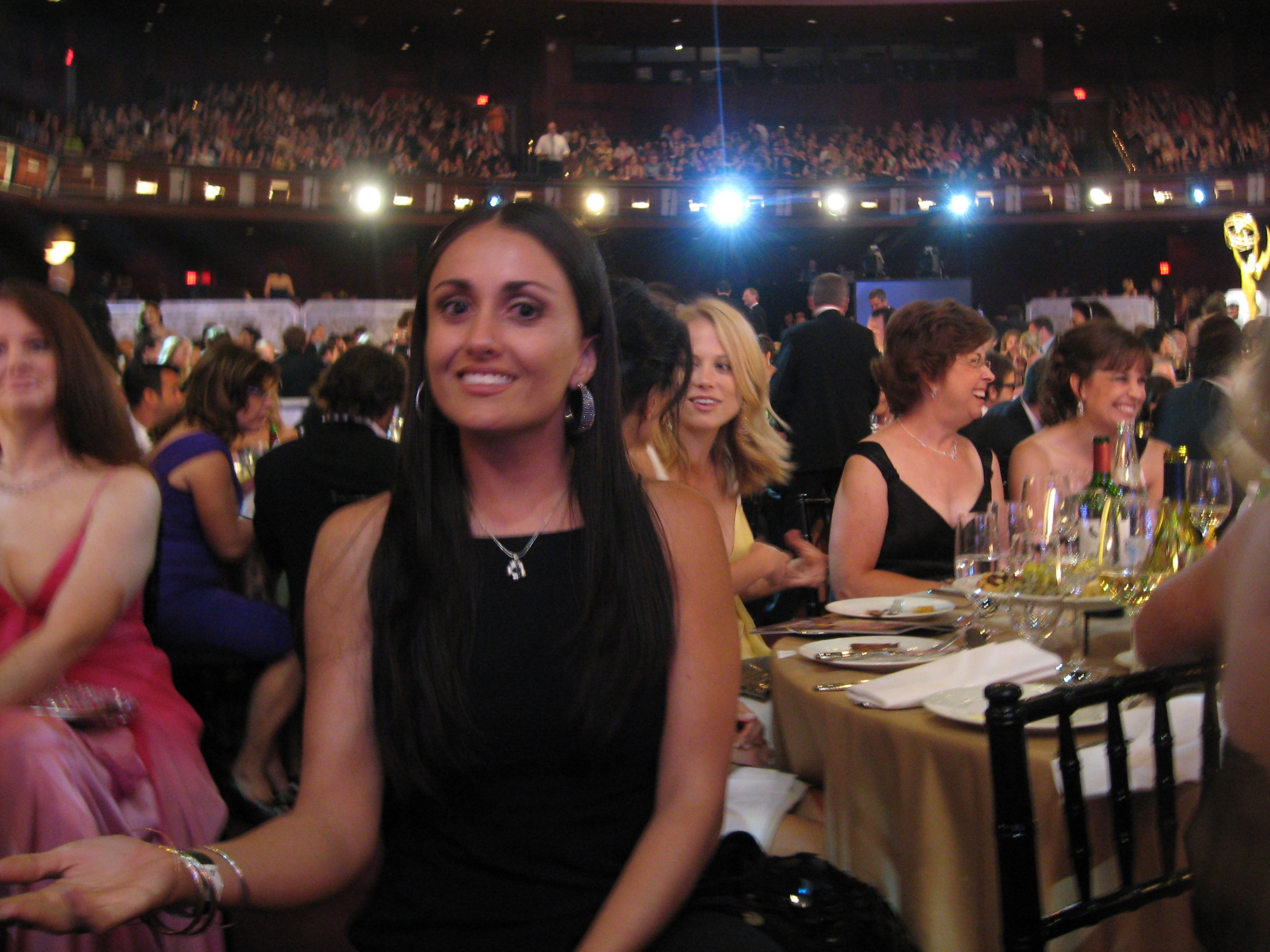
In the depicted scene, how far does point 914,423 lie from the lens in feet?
9.83

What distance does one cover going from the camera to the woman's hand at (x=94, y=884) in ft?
3.10

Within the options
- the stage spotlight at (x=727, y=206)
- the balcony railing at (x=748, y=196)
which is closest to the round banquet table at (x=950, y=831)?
the balcony railing at (x=748, y=196)

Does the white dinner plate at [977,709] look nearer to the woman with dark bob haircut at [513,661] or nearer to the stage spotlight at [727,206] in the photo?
the woman with dark bob haircut at [513,661]

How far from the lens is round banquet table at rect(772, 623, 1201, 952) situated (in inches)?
55.8

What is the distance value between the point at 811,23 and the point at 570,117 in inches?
179

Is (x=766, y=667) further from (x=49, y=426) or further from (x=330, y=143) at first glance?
(x=330, y=143)

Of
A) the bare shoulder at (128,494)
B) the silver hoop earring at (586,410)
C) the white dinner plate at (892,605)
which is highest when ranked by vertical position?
the silver hoop earring at (586,410)

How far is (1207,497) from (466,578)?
154 cm

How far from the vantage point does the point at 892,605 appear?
2.25 meters

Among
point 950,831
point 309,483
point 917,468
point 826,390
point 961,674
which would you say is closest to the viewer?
point 950,831

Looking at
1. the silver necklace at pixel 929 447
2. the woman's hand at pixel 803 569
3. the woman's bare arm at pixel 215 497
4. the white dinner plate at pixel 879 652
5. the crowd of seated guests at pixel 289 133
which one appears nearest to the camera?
the white dinner plate at pixel 879 652

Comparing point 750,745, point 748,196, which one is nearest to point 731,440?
point 750,745

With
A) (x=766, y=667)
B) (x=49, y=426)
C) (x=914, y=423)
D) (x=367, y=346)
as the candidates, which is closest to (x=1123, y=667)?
(x=766, y=667)

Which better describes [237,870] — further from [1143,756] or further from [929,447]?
[929,447]
